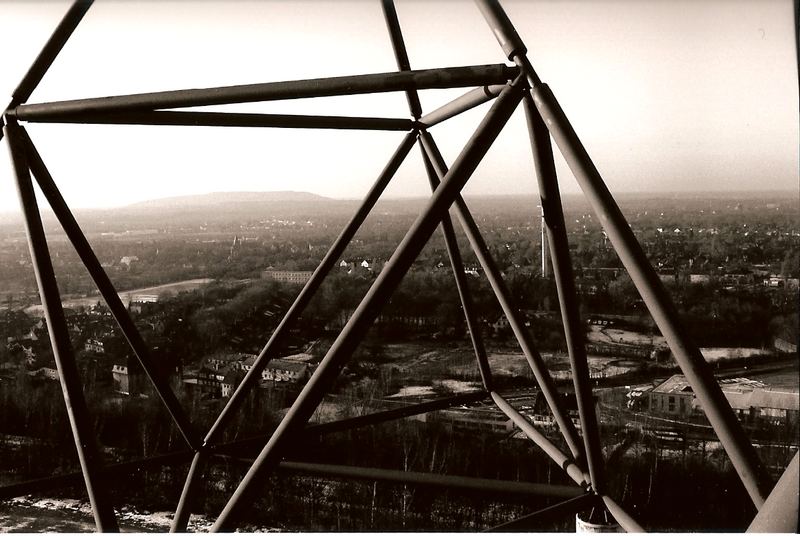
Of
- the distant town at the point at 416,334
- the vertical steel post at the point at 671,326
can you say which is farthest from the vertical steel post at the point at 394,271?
the distant town at the point at 416,334

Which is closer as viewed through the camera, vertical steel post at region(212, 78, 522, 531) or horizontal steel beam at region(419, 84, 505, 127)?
vertical steel post at region(212, 78, 522, 531)

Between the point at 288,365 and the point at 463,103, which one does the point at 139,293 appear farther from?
the point at 463,103

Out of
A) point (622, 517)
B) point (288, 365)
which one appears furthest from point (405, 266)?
point (288, 365)

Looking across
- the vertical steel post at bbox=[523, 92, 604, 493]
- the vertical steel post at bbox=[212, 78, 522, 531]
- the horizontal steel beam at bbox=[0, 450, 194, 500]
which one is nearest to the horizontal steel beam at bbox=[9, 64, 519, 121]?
the vertical steel post at bbox=[212, 78, 522, 531]

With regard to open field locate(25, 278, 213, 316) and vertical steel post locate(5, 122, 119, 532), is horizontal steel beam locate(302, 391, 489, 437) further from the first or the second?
open field locate(25, 278, 213, 316)

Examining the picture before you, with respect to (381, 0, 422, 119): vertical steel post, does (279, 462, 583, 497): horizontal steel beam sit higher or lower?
lower

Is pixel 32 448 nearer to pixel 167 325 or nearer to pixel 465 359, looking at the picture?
pixel 167 325

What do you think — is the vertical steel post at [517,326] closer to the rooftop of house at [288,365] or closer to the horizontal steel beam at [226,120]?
the horizontal steel beam at [226,120]
